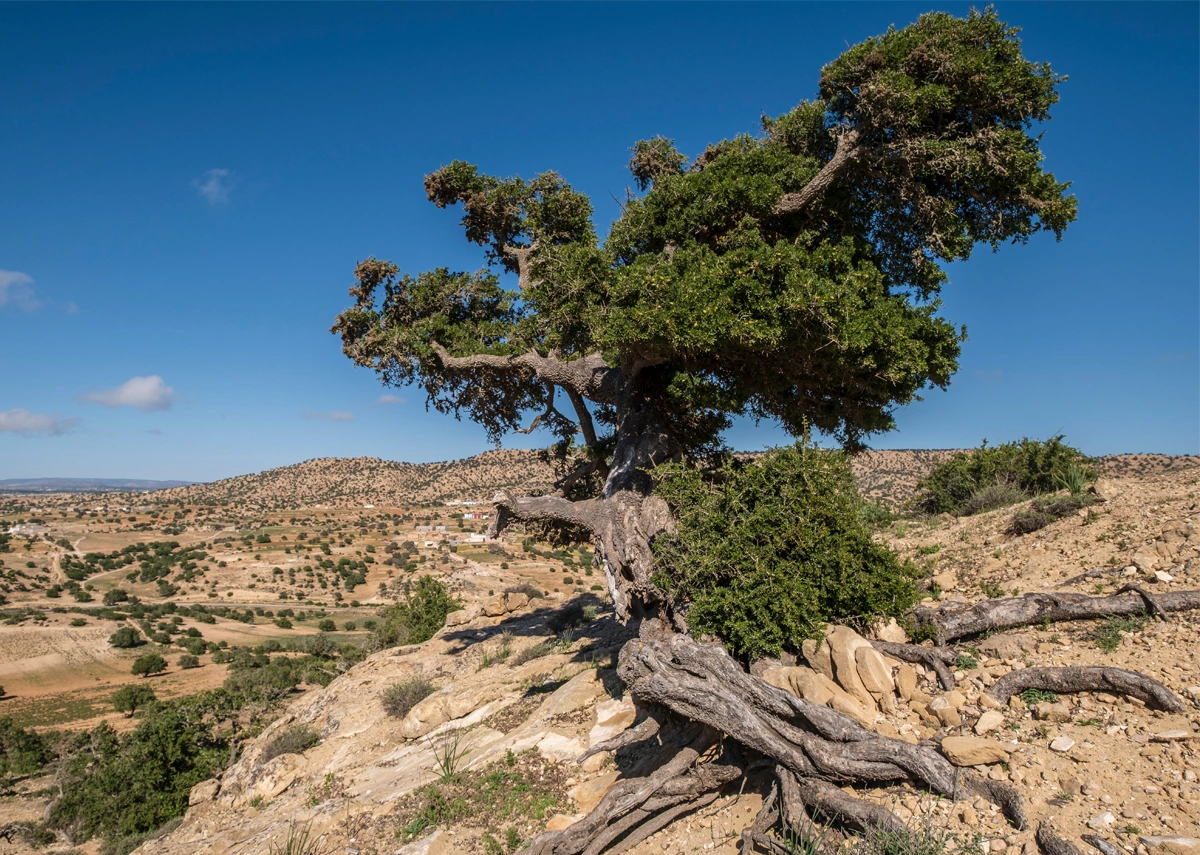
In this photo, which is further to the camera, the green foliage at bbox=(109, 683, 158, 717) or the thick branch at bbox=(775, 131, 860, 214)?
the green foliage at bbox=(109, 683, 158, 717)

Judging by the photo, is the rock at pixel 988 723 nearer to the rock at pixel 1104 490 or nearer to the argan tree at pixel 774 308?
the argan tree at pixel 774 308

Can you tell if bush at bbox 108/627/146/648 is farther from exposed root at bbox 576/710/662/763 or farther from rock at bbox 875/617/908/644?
rock at bbox 875/617/908/644

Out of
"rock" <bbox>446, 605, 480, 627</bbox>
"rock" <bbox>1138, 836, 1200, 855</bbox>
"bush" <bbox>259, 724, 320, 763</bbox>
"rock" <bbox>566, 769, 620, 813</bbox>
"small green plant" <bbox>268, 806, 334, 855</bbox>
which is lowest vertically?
"bush" <bbox>259, 724, 320, 763</bbox>

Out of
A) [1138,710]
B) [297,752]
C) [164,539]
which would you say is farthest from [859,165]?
[164,539]

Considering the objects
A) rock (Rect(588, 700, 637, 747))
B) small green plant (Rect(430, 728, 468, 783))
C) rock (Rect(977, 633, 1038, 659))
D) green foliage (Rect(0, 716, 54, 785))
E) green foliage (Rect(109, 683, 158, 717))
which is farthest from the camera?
green foliage (Rect(109, 683, 158, 717))

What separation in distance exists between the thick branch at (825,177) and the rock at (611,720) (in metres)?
7.37

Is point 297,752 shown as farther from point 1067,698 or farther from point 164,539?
point 164,539

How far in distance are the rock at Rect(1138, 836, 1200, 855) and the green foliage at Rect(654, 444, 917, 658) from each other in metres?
3.08

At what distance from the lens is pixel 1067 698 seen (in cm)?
525

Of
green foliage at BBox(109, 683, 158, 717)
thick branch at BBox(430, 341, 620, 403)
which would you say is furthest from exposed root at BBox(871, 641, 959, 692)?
green foliage at BBox(109, 683, 158, 717)

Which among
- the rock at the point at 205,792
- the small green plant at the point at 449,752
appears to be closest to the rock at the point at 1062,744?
the small green plant at the point at 449,752

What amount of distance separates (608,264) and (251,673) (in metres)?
32.6

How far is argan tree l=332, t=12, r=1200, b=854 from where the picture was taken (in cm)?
579

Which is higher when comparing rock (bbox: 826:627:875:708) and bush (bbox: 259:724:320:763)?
rock (bbox: 826:627:875:708)
